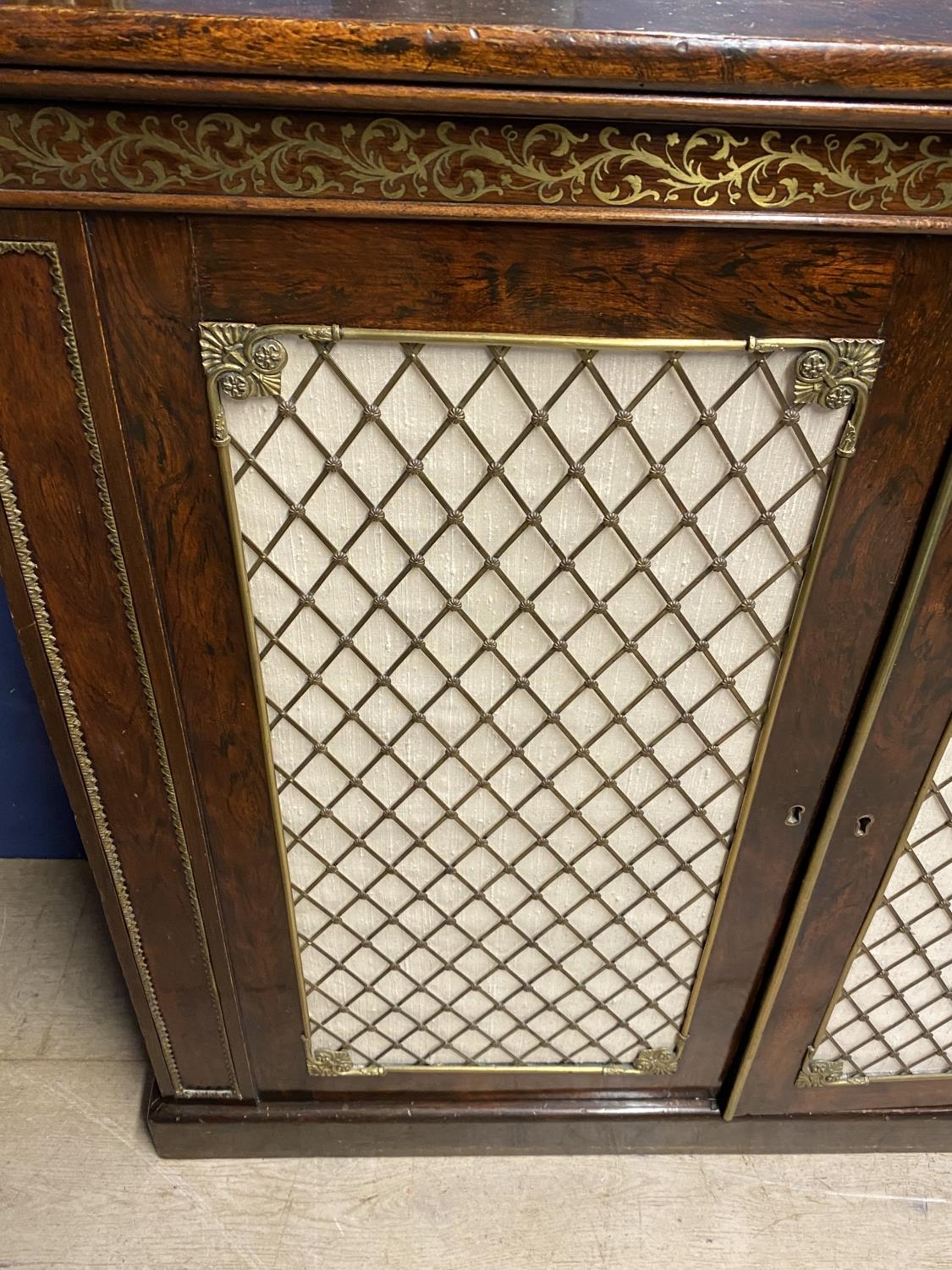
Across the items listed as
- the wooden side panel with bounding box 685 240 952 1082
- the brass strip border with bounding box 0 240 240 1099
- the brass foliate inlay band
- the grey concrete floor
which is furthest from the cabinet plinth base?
the brass foliate inlay band

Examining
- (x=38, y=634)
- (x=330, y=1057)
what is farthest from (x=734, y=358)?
(x=330, y=1057)

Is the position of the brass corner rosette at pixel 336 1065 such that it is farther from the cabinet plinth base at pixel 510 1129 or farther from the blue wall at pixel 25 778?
the blue wall at pixel 25 778

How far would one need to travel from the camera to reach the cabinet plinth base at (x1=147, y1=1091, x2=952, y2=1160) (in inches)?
47.3

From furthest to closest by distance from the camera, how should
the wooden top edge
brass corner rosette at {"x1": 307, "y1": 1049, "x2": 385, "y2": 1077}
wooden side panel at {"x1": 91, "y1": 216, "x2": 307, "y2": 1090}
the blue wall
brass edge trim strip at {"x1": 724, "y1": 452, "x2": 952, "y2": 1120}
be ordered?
the blue wall
brass corner rosette at {"x1": 307, "y1": 1049, "x2": 385, "y2": 1077}
brass edge trim strip at {"x1": 724, "y1": 452, "x2": 952, "y2": 1120}
wooden side panel at {"x1": 91, "y1": 216, "x2": 307, "y2": 1090}
the wooden top edge

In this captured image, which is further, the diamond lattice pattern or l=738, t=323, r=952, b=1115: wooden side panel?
the diamond lattice pattern

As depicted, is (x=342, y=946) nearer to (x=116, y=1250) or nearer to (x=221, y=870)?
(x=221, y=870)

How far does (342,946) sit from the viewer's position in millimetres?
1045

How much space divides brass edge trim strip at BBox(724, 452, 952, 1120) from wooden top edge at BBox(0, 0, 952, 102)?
0.29 m

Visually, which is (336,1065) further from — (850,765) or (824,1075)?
(850,765)

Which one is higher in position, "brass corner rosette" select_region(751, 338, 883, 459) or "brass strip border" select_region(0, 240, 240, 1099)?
"brass corner rosette" select_region(751, 338, 883, 459)

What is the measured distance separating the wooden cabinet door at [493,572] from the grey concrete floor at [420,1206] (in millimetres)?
292

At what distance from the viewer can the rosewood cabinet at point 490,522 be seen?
0.58 m

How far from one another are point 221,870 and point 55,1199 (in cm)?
57

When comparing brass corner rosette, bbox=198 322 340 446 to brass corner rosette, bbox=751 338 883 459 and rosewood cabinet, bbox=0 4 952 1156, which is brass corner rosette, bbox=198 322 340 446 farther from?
brass corner rosette, bbox=751 338 883 459
